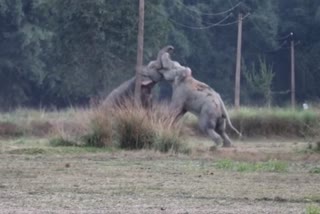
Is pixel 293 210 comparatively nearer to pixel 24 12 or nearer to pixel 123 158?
pixel 123 158

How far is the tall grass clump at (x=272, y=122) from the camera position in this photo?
3772 centimetres

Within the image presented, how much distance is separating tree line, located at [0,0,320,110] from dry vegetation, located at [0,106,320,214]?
16575 millimetres

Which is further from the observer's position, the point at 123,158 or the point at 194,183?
the point at 123,158

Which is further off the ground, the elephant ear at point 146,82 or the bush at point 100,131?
the elephant ear at point 146,82

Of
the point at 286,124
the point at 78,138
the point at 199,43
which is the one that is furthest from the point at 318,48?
the point at 78,138

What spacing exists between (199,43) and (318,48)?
6.64 m

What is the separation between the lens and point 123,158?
23875 mm

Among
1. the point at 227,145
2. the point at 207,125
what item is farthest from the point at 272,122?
the point at 227,145

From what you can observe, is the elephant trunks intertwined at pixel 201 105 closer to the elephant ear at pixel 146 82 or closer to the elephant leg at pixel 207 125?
the elephant leg at pixel 207 125

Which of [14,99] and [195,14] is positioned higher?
[195,14]

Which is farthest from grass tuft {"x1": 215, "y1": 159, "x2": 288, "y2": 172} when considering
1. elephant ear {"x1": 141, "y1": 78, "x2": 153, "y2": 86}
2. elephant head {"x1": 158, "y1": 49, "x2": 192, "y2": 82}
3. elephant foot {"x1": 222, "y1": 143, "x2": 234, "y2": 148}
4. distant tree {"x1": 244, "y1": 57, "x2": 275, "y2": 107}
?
distant tree {"x1": 244, "y1": 57, "x2": 275, "y2": 107}

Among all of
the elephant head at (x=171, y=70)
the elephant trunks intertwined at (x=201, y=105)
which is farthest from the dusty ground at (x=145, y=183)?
the elephant head at (x=171, y=70)

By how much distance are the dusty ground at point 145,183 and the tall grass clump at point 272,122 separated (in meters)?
12.0

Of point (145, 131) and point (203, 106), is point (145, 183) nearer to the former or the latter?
point (145, 131)
